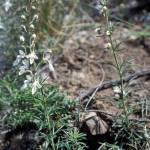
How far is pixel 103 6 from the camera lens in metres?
3.15

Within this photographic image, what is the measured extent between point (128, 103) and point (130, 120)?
56 centimetres

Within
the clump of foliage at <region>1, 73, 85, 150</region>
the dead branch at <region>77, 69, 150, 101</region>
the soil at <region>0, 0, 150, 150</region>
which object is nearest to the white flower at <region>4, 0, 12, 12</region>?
the soil at <region>0, 0, 150, 150</region>

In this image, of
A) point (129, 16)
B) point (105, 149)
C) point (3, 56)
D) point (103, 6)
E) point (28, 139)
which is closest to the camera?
point (103, 6)

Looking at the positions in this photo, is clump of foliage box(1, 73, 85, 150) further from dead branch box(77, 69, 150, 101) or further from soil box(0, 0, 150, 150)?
soil box(0, 0, 150, 150)

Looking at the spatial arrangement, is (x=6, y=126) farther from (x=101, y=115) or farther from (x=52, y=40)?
(x=52, y=40)

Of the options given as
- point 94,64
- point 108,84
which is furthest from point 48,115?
point 94,64

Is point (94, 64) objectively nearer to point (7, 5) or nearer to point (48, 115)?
point (7, 5)

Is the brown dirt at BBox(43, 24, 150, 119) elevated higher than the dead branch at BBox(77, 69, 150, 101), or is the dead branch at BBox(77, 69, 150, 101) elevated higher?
the brown dirt at BBox(43, 24, 150, 119)

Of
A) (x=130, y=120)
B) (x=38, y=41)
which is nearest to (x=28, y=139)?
(x=130, y=120)

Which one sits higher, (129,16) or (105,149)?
(129,16)

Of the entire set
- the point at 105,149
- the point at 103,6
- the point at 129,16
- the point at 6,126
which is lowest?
the point at 105,149

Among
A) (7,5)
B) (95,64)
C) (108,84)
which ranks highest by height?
(7,5)

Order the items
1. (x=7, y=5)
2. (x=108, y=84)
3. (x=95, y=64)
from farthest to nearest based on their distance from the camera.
Answer: (x=95, y=64) < (x=7, y=5) < (x=108, y=84)

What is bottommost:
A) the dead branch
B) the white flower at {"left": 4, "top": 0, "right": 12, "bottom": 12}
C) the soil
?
the dead branch
